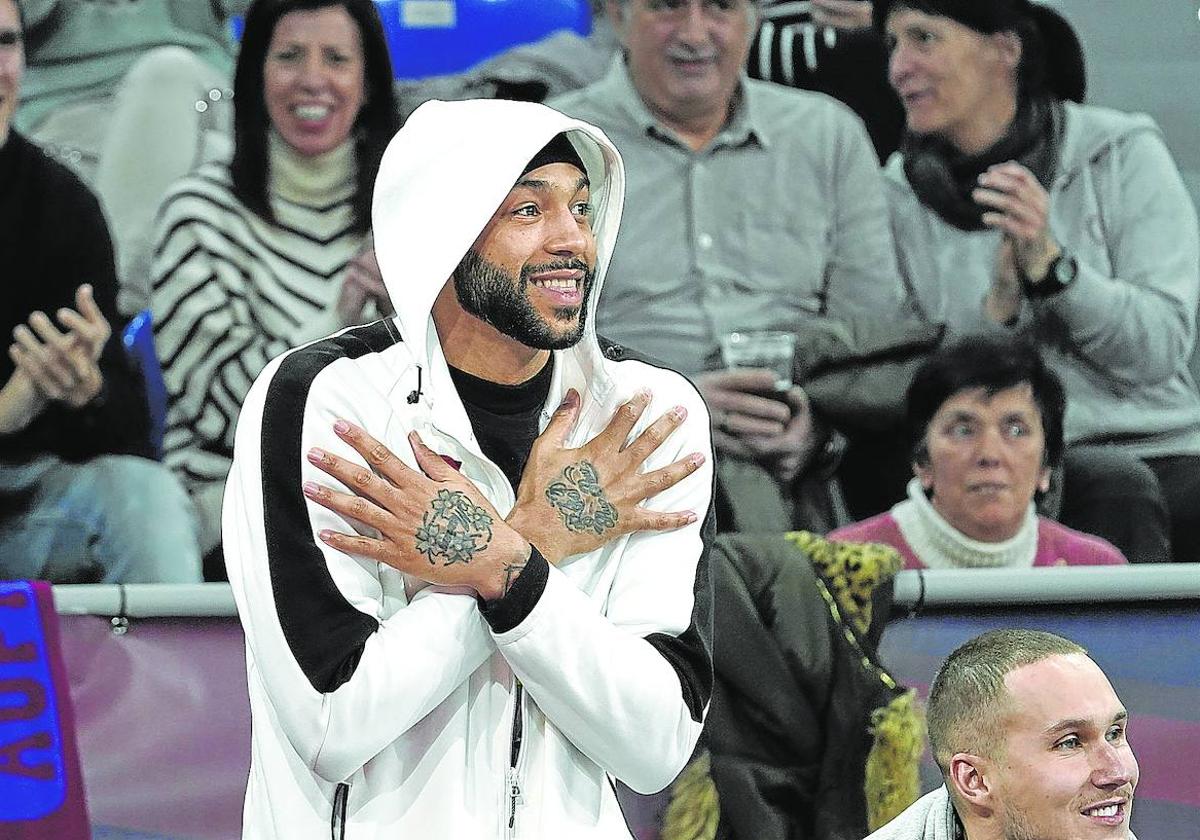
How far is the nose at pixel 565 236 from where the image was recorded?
1932mm

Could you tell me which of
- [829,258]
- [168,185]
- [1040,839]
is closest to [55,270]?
[168,185]

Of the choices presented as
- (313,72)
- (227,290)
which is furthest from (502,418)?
(313,72)

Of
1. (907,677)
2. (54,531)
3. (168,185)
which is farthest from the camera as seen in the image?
(168,185)

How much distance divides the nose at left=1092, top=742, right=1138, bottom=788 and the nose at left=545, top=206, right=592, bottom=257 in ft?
2.76

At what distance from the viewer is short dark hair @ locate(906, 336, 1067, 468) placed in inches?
144

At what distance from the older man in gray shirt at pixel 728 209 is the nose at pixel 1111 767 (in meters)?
1.78

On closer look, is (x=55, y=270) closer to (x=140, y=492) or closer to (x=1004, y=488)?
(x=140, y=492)

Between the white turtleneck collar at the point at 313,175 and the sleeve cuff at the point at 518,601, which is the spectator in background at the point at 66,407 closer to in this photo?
the white turtleneck collar at the point at 313,175

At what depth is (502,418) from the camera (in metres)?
1.98

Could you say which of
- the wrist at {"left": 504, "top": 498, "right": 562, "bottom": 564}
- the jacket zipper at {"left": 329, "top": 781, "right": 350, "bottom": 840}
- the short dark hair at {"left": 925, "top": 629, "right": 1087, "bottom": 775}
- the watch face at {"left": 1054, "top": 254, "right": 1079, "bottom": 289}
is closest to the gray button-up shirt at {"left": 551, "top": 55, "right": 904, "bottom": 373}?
the watch face at {"left": 1054, "top": 254, "right": 1079, "bottom": 289}

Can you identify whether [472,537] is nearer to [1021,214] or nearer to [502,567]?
[502,567]

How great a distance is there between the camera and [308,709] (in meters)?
1.79

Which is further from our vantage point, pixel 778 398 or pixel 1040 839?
pixel 778 398

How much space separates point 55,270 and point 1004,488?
84.1 inches
